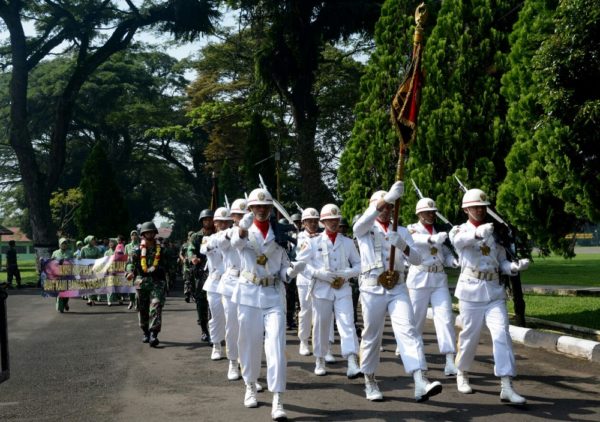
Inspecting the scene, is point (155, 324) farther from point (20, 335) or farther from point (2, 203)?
point (2, 203)

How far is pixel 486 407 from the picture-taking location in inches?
299

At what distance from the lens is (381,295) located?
812 centimetres

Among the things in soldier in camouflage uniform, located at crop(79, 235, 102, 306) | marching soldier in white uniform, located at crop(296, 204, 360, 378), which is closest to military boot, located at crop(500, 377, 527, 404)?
marching soldier in white uniform, located at crop(296, 204, 360, 378)

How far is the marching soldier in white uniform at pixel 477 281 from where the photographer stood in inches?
327

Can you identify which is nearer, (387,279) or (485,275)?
(387,279)

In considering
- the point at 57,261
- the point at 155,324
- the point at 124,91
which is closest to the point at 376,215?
the point at 155,324

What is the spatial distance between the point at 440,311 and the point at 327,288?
4.68 ft

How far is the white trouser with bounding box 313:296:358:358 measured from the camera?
9.54 metres

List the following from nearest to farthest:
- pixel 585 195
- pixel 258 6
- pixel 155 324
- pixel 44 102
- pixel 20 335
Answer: pixel 585 195 → pixel 155 324 → pixel 20 335 → pixel 258 6 → pixel 44 102

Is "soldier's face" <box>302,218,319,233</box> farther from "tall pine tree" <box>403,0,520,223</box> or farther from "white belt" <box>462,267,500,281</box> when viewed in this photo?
"tall pine tree" <box>403,0,520,223</box>

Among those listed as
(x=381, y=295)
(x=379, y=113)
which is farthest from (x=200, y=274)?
(x=379, y=113)

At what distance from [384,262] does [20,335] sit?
8.87 meters

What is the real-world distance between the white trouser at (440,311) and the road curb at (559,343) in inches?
8.9

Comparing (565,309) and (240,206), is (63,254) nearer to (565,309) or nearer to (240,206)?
(565,309)
